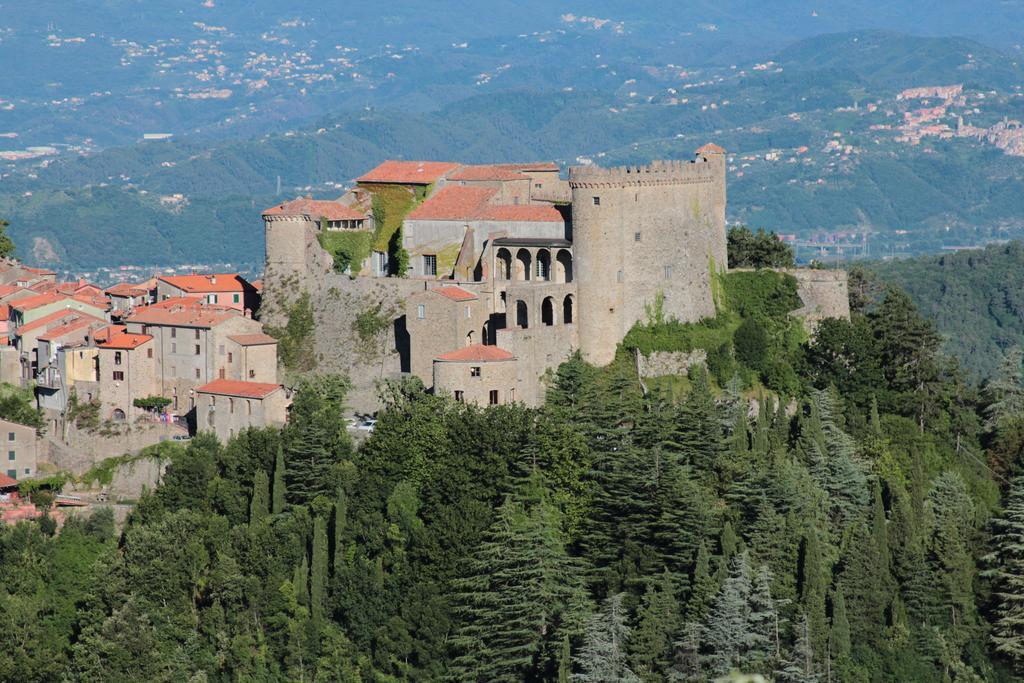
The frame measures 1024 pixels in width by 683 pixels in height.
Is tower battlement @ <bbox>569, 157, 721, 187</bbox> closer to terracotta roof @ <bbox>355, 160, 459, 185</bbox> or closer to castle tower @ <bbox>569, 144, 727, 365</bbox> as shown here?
castle tower @ <bbox>569, 144, 727, 365</bbox>

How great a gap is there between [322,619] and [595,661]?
30.6 ft

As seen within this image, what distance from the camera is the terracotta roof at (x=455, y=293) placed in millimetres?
61188

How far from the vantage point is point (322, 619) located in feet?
174

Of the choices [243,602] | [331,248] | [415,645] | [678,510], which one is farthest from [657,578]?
[331,248]

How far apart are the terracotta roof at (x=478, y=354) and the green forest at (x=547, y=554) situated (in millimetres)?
1412

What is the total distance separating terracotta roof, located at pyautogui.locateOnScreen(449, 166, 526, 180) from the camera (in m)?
68.4

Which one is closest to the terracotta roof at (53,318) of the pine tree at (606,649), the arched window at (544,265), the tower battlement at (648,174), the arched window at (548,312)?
the arched window at (544,265)

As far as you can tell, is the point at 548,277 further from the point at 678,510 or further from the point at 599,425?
the point at 678,510

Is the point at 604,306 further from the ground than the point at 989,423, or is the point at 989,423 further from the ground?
the point at 604,306

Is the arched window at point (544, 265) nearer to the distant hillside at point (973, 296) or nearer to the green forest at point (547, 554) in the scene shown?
the green forest at point (547, 554)

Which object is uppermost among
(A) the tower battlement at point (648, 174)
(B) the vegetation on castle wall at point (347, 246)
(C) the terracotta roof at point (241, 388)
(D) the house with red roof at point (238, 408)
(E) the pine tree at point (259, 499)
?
(A) the tower battlement at point (648, 174)

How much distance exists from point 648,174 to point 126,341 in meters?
18.8

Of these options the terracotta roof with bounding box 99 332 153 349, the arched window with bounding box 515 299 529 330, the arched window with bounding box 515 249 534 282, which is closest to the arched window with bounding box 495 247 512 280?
the arched window with bounding box 515 249 534 282

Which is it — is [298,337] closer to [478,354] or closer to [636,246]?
[478,354]
